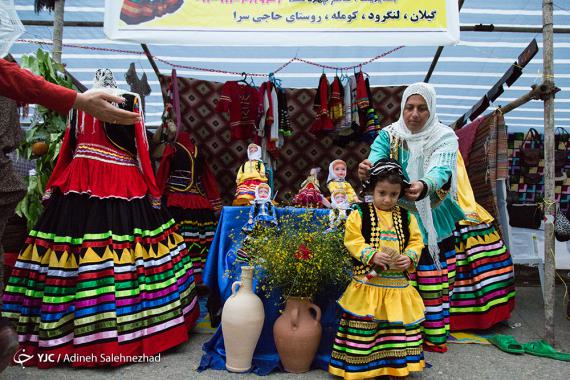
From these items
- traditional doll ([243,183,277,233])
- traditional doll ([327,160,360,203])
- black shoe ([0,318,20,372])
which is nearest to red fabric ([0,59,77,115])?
black shoe ([0,318,20,372])

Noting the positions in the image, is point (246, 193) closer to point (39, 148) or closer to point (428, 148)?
point (39, 148)

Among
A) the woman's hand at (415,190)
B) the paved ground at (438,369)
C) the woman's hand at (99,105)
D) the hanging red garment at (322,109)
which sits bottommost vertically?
the paved ground at (438,369)

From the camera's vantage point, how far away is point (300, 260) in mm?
2793

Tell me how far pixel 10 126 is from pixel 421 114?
7.89 ft

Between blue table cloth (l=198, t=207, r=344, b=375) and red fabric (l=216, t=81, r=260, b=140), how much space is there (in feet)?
8.03

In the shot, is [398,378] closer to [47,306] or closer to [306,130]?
[47,306]

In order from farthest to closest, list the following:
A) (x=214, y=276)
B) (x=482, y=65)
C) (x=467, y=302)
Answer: (x=482, y=65) → (x=467, y=302) → (x=214, y=276)

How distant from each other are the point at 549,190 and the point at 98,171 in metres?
3.45

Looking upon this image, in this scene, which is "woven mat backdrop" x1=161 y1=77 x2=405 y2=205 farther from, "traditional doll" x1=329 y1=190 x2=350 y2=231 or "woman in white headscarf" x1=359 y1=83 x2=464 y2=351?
"woman in white headscarf" x1=359 y1=83 x2=464 y2=351

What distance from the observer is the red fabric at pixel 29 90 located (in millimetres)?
1534

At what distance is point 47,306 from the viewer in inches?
109

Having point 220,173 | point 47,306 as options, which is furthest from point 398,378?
point 220,173

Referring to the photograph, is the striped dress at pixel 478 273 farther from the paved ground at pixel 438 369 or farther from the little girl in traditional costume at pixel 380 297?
the little girl in traditional costume at pixel 380 297

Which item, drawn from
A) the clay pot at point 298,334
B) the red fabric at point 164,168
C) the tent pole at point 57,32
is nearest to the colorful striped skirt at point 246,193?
the red fabric at point 164,168
